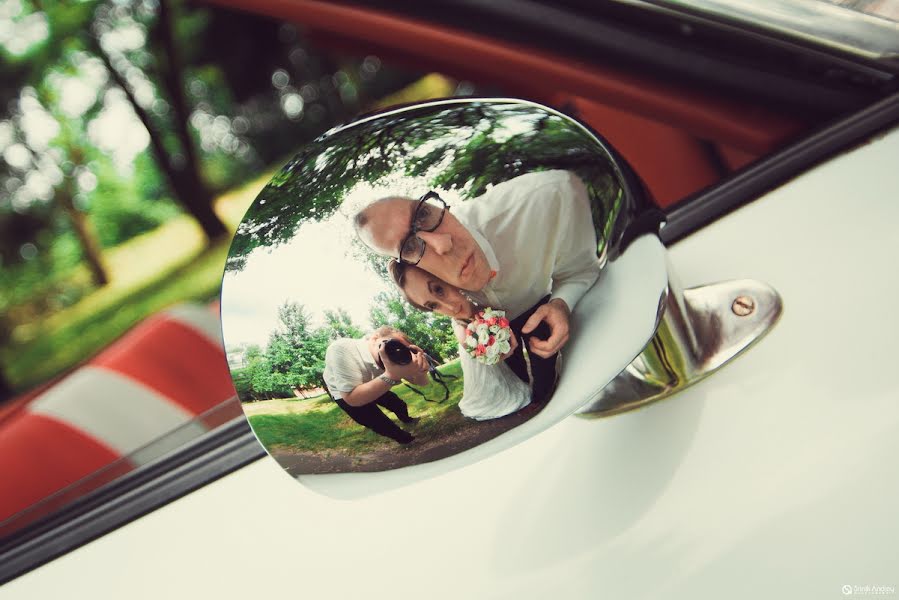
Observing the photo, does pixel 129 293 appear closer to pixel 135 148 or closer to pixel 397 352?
pixel 135 148

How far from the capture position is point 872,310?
0.59m

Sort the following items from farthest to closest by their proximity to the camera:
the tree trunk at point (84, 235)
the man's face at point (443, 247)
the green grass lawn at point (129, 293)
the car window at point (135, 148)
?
1. the tree trunk at point (84, 235)
2. the car window at point (135, 148)
3. the green grass lawn at point (129, 293)
4. the man's face at point (443, 247)

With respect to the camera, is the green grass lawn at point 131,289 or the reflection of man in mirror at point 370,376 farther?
the green grass lawn at point 131,289

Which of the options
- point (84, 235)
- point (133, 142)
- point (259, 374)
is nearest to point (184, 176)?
point (133, 142)

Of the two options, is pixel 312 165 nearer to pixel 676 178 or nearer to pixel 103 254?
pixel 676 178

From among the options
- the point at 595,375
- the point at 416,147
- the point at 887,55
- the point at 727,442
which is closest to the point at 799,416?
the point at 727,442

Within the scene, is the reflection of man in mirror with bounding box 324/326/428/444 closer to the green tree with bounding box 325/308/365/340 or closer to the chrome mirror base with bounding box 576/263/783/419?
the green tree with bounding box 325/308/365/340

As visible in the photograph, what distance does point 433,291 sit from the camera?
1.50 ft

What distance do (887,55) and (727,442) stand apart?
1.62 ft

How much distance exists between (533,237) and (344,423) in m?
0.18

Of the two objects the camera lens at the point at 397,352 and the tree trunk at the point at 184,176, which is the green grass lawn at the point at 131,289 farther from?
the camera lens at the point at 397,352

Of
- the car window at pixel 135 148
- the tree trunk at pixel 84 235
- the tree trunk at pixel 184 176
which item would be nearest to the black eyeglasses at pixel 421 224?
the car window at pixel 135 148

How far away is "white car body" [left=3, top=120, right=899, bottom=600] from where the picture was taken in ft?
1.64

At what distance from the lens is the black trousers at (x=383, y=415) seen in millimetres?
481
